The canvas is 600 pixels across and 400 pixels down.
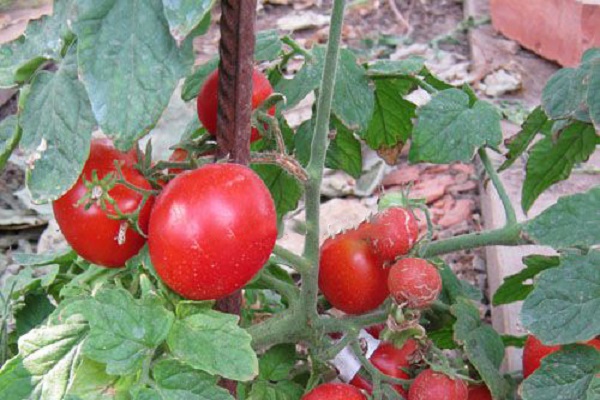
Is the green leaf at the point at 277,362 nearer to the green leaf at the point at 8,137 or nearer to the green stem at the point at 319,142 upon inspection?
the green stem at the point at 319,142

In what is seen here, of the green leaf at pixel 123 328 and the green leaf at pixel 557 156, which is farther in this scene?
the green leaf at pixel 557 156

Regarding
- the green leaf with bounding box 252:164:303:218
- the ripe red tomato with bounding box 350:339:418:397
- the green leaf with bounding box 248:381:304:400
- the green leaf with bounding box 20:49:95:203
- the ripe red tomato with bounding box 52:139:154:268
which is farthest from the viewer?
the green leaf with bounding box 252:164:303:218

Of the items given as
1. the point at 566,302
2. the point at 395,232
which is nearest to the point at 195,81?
the point at 395,232

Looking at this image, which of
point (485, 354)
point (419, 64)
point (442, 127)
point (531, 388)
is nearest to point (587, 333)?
point (531, 388)

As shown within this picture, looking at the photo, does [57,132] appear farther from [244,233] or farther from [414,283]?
[414,283]

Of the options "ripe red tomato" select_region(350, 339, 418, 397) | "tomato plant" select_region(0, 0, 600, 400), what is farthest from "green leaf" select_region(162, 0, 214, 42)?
"ripe red tomato" select_region(350, 339, 418, 397)

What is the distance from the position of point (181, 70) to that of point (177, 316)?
12.1 inches

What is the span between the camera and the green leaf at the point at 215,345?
90 cm

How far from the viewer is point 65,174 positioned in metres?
0.86

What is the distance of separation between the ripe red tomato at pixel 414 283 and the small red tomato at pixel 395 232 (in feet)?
0.14

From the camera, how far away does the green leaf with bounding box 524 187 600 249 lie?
1070 mm

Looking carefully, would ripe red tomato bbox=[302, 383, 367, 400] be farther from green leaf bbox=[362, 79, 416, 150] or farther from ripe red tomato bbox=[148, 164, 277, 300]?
green leaf bbox=[362, 79, 416, 150]

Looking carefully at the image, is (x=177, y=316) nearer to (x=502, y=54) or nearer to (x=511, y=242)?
(x=511, y=242)

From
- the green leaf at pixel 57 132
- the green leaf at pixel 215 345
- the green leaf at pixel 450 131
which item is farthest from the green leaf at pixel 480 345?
the green leaf at pixel 57 132
